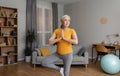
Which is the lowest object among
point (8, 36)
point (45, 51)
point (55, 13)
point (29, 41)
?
point (45, 51)

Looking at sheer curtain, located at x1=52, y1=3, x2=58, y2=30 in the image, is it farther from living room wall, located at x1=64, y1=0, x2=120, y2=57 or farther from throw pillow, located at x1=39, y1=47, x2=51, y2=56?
throw pillow, located at x1=39, y1=47, x2=51, y2=56

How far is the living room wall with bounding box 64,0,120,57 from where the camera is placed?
5953 millimetres

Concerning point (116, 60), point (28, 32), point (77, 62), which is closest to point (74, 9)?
point (28, 32)

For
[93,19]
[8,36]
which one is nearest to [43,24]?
[8,36]

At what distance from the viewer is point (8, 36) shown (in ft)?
18.3

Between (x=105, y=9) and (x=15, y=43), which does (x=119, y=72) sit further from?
(x=15, y=43)

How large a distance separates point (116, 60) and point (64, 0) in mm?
3935

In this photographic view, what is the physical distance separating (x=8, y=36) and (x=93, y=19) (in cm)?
378

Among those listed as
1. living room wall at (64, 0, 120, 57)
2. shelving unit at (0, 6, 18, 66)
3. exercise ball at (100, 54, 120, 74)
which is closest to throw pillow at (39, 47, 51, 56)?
shelving unit at (0, 6, 18, 66)

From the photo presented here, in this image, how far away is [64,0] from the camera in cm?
691

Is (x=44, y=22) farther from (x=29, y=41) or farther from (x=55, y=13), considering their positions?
(x=29, y=41)

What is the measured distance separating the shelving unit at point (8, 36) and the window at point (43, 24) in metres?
1.29

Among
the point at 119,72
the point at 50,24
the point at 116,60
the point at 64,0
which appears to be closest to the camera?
the point at 116,60

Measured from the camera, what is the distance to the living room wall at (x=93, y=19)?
19.5 feet
